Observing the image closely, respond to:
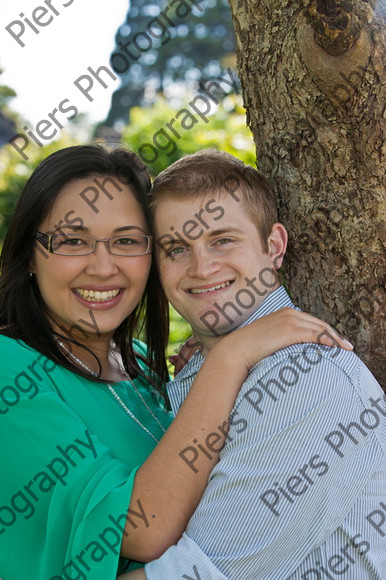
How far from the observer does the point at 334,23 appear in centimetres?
217

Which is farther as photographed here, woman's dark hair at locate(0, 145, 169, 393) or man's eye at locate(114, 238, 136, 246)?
man's eye at locate(114, 238, 136, 246)

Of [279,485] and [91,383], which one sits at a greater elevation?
[91,383]

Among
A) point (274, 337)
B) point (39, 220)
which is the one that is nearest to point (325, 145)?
point (274, 337)

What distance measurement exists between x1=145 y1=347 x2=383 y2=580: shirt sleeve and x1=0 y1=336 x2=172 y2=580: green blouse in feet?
0.61

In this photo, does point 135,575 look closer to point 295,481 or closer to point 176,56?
point 295,481

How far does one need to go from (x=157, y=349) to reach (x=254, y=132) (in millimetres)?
1123

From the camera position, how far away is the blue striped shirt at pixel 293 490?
1.85 metres

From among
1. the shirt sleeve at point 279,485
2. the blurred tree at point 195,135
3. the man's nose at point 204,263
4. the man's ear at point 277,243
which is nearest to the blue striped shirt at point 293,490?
the shirt sleeve at point 279,485

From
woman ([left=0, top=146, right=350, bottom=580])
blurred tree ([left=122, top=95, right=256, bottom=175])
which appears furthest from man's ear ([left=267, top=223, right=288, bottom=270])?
blurred tree ([left=122, top=95, right=256, bottom=175])

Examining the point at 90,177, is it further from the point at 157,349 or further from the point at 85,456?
the point at 85,456

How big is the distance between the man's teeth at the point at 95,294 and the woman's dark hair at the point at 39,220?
174mm

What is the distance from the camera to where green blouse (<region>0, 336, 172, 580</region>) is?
6.48 ft

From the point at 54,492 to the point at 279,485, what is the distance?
67cm

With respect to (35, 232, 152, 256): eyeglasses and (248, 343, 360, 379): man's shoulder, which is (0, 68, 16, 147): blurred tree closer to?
(35, 232, 152, 256): eyeglasses
